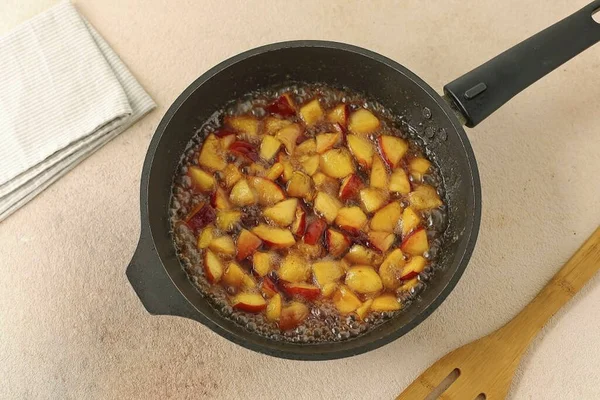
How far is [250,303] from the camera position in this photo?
0.99 m

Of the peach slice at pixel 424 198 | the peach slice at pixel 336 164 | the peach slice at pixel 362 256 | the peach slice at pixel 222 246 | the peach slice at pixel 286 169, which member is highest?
the peach slice at pixel 424 198

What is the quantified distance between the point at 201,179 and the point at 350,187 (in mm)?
270

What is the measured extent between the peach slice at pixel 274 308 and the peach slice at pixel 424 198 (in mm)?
298

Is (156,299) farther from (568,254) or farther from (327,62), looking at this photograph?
(568,254)

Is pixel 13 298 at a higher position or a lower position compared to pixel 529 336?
lower

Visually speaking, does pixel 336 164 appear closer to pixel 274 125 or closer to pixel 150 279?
pixel 274 125

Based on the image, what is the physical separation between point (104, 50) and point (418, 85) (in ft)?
2.22

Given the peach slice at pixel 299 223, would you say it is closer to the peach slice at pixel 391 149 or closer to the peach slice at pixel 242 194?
the peach slice at pixel 242 194

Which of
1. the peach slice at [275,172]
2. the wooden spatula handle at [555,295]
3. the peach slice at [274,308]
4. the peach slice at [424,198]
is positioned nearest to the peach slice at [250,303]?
the peach slice at [274,308]

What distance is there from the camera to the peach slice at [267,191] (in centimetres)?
104

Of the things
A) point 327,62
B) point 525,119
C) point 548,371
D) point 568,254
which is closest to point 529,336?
point 548,371

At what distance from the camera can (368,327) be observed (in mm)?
993

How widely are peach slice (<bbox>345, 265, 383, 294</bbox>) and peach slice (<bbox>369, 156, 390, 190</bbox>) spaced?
0.16 meters

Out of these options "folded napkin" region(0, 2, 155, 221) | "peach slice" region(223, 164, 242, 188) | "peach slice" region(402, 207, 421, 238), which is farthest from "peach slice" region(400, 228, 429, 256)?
"folded napkin" region(0, 2, 155, 221)
